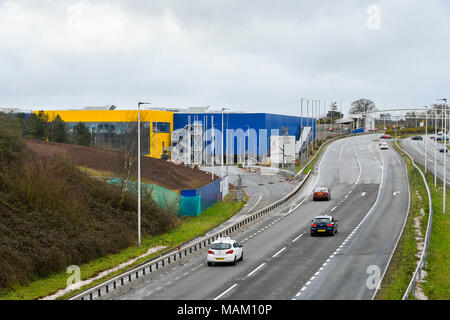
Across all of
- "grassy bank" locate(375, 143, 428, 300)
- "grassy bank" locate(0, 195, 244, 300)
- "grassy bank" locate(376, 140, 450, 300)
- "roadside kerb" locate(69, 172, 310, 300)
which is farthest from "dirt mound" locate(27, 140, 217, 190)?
"grassy bank" locate(376, 140, 450, 300)

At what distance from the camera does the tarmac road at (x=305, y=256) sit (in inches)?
999

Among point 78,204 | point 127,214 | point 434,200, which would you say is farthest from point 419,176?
point 78,204

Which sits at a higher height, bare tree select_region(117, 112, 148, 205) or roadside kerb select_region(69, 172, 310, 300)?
bare tree select_region(117, 112, 148, 205)

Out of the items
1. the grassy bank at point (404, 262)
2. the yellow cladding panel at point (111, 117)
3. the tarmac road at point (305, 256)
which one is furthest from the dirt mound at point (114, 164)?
the yellow cladding panel at point (111, 117)

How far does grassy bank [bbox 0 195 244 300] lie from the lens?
2731cm

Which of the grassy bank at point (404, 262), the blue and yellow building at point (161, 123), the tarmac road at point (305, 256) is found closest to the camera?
the grassy bank at point (404, 262)

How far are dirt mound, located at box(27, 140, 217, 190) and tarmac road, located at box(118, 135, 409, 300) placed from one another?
11.3 m

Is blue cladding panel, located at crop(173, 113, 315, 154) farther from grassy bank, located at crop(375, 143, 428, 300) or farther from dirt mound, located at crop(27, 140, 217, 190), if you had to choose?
grassy bank, located at crop(375, 143, 428, 300)

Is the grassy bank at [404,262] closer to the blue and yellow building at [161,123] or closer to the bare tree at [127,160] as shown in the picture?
the bare tree at [127,160]

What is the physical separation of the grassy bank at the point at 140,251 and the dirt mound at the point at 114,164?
4727mm

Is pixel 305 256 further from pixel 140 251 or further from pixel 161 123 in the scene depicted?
pixel 161 123
